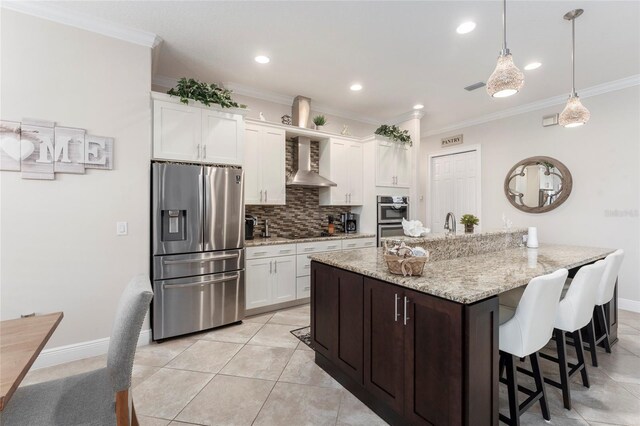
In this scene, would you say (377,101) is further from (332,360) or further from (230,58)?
(332,360)

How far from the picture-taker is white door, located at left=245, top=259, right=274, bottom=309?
3.51 m

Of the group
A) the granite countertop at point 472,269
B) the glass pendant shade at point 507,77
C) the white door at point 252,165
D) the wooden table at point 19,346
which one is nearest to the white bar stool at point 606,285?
the granite countertop at point 472,269

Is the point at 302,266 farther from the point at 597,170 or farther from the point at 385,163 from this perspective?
the point at 597,170

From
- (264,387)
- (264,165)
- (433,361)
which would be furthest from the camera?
(264,165)

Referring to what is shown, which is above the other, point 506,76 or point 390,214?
point 506,76

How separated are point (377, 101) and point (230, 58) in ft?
7.42

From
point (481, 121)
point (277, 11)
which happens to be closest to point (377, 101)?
point (481, 121)

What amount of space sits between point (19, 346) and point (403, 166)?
4799 mm

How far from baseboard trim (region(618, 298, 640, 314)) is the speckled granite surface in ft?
6.32

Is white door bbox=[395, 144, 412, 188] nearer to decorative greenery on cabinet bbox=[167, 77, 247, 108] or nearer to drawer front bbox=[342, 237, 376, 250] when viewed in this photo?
drawer front bbox=[342, 237, 376, 250]

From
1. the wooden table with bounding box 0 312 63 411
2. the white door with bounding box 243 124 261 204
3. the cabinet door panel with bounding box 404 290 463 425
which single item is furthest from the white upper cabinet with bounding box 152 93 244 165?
the cabinet door panel with bounding box 404 290 463 425

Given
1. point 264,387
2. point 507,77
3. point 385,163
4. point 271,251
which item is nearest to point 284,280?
point 271,251

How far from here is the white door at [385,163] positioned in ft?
15.2

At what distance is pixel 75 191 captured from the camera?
249 centimetres
